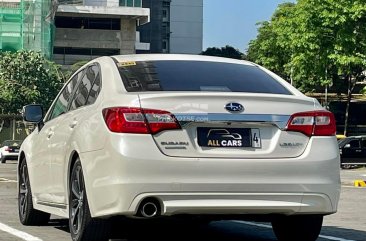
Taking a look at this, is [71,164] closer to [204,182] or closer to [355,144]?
[204,182]

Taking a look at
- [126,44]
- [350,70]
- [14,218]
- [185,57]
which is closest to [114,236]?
[185,57]

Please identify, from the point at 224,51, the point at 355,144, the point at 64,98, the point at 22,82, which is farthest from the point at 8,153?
the point at 224,51

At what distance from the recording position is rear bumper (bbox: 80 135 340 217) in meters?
6.55

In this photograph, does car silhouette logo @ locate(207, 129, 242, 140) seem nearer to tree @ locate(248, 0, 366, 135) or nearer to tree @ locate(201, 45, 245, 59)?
tree @ locate(248, 0, 366, 135)

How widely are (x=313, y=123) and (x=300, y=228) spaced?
128cm

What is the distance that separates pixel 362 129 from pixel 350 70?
70.9 ft

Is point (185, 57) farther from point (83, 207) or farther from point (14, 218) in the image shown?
point (14, 218)

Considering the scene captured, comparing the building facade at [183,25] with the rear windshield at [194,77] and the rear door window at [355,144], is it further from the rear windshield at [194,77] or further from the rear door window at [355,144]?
the rear windshield at [194,77]

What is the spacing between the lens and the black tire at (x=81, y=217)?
707 cm

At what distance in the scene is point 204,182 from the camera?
6598 mm

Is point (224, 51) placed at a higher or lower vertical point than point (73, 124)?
lower

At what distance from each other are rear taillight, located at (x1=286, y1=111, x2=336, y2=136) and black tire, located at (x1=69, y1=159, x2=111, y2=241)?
1.69 m

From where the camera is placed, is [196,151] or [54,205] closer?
[196,151]

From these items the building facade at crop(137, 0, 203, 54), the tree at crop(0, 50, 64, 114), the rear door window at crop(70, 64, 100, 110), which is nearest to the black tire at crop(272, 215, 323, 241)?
the rear door window at crop(70, 64, 100, 110)
